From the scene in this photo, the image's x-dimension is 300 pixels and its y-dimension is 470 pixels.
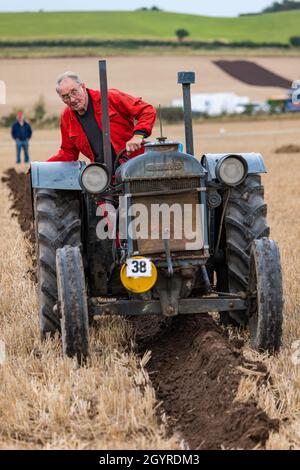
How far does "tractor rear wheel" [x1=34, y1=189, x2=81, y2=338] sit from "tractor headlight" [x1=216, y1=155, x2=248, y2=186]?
42.7 inches

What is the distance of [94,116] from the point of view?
20.6 feet

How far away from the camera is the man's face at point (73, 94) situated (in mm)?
6105

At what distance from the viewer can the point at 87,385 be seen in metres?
4.84

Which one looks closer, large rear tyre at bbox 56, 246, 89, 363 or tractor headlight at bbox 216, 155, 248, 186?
large rear tyre at bbox 56, 246, 89, 363

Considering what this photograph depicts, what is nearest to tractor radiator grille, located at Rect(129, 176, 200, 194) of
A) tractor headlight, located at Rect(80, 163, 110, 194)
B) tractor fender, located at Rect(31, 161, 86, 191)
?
tractor headlight, located at Rect(80, 163, 110, 194)

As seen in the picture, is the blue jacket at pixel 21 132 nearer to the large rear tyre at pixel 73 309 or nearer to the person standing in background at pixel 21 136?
the person standing in background at pixel 21 136

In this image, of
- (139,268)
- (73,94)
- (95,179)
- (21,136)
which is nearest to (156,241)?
(139,268)

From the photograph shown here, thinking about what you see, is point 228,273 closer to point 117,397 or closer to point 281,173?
point 117,397

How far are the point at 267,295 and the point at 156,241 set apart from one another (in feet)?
2.52

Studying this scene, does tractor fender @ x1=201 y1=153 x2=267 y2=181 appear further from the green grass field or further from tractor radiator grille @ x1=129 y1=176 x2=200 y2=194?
the green grass field

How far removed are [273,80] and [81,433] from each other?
61634 millimetres

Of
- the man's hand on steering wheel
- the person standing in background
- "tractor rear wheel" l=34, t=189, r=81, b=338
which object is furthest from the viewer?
the person standing in background

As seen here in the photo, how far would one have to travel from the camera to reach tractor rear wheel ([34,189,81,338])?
5871mm
